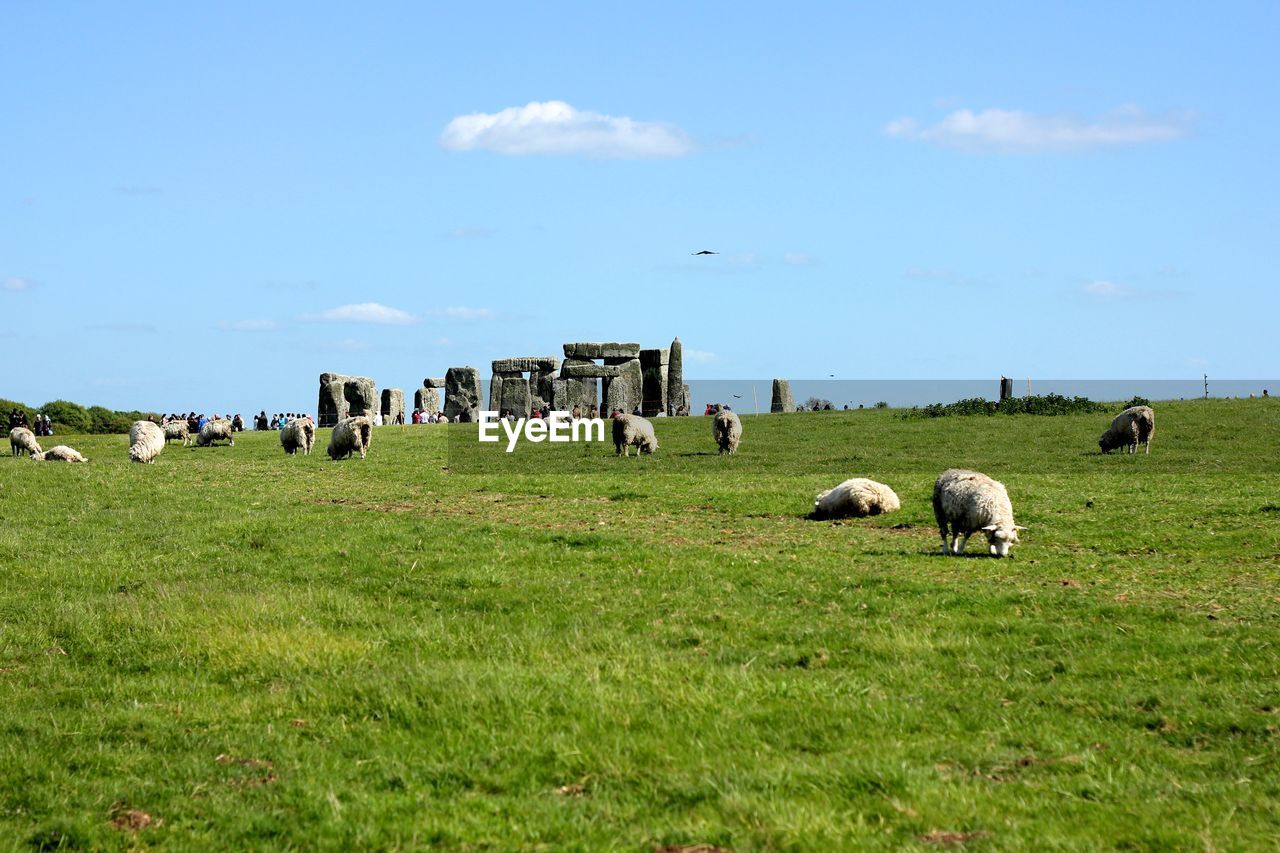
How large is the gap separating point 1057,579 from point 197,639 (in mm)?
10785

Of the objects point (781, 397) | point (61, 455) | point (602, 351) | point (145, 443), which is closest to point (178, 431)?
point (145, 443)

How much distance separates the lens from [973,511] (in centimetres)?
1892

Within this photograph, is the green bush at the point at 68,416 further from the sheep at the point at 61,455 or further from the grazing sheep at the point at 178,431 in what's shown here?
the sheep at the point at 61,455

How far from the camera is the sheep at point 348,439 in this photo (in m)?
42.1

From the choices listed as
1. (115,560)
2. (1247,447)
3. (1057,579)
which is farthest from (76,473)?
(1247,447)

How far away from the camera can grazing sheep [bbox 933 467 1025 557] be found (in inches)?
742

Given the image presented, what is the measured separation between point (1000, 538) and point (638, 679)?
8919 mm

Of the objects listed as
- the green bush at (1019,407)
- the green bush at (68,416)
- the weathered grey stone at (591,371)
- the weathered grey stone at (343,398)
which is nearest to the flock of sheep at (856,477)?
the green bush at (1019,407)

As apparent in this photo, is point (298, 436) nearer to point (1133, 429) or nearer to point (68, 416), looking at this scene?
point (1133, 429)

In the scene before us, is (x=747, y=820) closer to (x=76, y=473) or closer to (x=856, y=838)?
(x=856, y=838)

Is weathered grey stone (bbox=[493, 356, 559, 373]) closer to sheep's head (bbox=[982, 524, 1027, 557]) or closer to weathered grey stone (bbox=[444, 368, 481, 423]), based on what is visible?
weathered grey stone (bbox=[444, 368, 481, 423])

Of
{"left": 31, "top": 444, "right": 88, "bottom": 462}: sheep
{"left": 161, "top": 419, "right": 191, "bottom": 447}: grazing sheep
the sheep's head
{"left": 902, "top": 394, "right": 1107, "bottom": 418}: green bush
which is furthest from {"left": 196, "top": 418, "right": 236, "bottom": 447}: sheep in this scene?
the sheep's head

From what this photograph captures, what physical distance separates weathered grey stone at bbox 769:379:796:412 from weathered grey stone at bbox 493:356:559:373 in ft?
39.9

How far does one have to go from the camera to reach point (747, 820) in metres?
8.32
